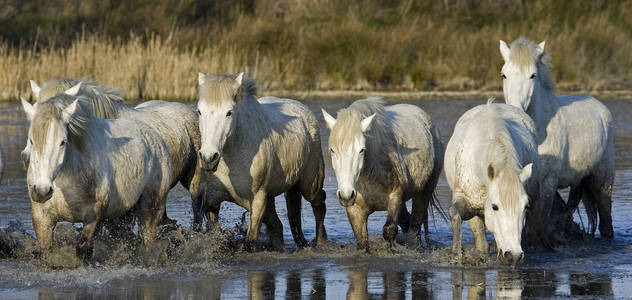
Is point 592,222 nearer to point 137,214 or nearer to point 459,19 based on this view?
point 137,214

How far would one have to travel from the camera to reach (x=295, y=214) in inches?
418

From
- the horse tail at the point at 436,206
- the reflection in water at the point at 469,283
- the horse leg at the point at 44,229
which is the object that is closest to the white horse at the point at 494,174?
the reflection in water at the point at 469,283

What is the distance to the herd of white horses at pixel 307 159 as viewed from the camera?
8211 millimetres

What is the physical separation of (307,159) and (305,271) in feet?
6.02

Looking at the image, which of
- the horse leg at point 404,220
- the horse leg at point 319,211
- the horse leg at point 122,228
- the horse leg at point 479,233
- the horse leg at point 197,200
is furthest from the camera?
the horse leg at point 404,220

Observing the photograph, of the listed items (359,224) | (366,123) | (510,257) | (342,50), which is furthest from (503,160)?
(342,50)

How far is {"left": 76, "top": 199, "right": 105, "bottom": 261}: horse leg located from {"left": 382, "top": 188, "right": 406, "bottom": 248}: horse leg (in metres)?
2.54

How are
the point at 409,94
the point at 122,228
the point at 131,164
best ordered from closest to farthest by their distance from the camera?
the point at 131,164, the point at 122,228, the point at 409,94

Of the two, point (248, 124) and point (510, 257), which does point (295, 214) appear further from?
point (510, 257)

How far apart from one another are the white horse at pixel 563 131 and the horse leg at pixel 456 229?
4.45ft

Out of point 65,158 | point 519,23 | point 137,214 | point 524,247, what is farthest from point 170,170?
point 519,23

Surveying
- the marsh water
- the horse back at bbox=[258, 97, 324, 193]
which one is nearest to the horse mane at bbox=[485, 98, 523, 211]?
the marsh water

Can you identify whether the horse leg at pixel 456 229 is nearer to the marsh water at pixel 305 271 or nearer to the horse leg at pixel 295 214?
the marsh water at pixel 305 271

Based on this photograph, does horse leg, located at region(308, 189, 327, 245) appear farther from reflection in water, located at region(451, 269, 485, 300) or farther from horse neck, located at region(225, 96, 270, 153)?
reflection in water, located at region(451, 269, 485, 300)
